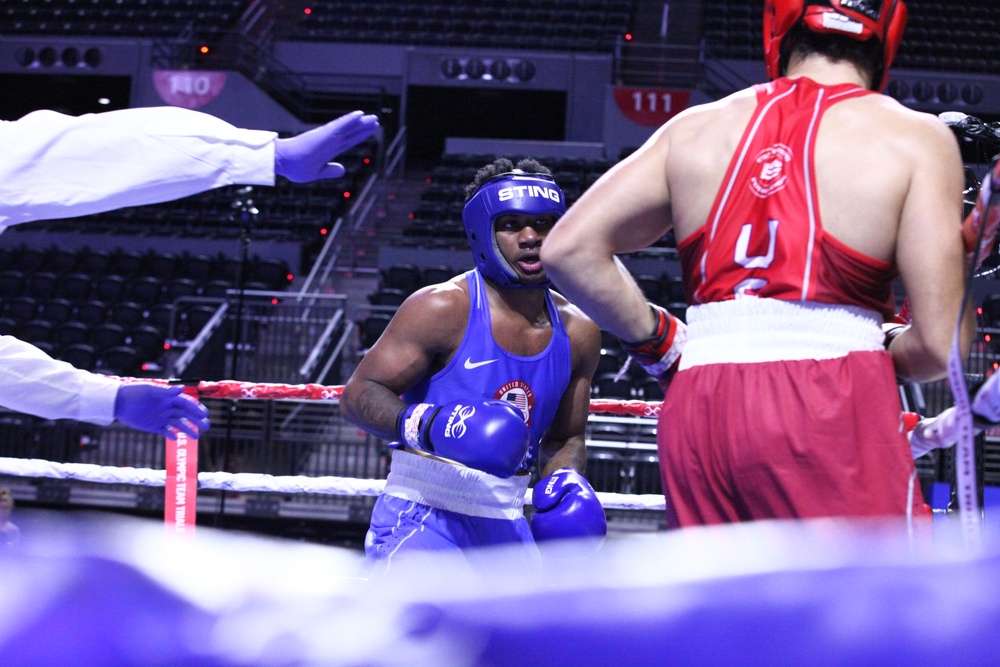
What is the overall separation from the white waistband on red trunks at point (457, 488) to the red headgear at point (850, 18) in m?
1.21

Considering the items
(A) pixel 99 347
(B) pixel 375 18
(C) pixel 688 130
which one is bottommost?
(A) pixel 99 347

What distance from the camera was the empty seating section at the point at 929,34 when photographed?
1389 cm

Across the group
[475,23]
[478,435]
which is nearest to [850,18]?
[478,435]

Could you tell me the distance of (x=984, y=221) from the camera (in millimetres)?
1344

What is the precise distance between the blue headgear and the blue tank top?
0.23 ft

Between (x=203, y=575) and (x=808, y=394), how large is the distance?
Answer: 39.2 inches

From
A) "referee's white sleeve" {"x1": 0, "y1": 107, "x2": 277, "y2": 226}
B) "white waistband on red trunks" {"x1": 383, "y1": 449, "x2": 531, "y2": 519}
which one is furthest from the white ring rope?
"referee's white sleeve" {"x1": 0, "y1": 107, "x2": 277, "y2": 226}

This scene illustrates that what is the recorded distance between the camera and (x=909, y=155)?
1451 mm

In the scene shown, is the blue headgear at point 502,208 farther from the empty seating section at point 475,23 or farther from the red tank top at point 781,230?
the empty seating section at point 475,23

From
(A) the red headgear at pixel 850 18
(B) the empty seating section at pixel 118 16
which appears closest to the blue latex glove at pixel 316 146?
(A) the red headgear at pixel 850 18

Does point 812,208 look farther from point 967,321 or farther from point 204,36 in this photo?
point 204,36

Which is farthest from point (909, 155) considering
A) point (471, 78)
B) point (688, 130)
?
point (471, 78)

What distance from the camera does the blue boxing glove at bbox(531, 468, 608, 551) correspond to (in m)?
2.08

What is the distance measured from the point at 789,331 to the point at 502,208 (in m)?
1.15
